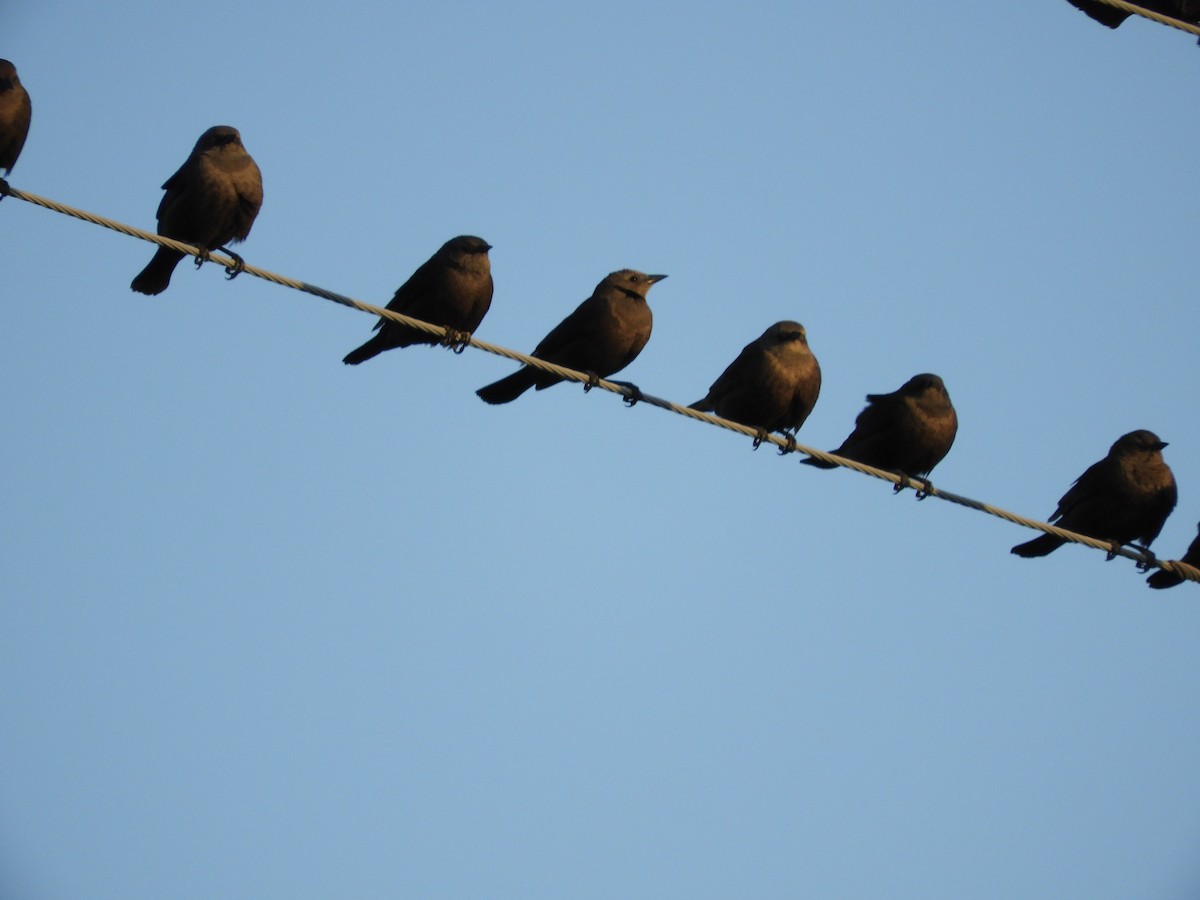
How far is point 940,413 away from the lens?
9992mm

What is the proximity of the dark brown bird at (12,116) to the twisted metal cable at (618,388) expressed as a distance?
1547 millimetres

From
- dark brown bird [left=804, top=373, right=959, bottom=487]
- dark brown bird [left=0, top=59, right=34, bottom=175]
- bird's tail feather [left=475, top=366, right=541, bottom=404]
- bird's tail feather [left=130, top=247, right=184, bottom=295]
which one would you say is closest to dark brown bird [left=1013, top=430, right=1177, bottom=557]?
dark brown bird [left=804, top=373, right=959, bottom=487]

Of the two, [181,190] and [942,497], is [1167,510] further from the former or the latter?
[181,190]

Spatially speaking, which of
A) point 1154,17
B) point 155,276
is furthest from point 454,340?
point 1154,17

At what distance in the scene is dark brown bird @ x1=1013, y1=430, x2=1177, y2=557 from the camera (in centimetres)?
1012

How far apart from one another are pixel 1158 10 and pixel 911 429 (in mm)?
3057

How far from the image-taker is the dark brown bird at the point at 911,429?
32.6 feet

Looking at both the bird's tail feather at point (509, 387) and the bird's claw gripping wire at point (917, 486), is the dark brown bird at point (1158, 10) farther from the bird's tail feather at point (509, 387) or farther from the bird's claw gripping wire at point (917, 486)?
the bird's tail feather at point (509, 387)

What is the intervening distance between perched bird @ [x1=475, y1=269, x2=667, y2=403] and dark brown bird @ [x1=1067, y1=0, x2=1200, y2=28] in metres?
3.12

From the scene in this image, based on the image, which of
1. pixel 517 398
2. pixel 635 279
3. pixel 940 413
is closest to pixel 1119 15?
pixel 940 413

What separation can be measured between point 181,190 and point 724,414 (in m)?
3.68

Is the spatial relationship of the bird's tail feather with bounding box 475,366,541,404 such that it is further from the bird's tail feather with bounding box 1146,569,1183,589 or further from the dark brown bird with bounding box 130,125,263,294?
the bird's tail feather with bounding box 1146,569,1183,589

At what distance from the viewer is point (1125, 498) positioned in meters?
10.1

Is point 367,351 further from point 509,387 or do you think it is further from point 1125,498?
point 1125,498
